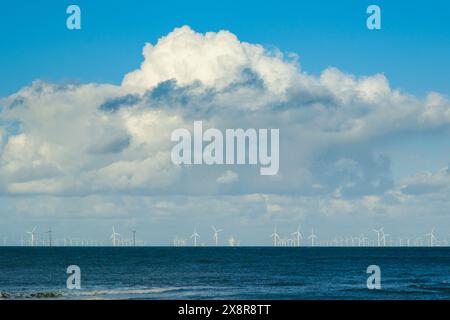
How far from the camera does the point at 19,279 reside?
121 metres

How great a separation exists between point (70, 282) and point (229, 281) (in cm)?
2631

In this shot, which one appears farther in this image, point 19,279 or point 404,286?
point 19,279
